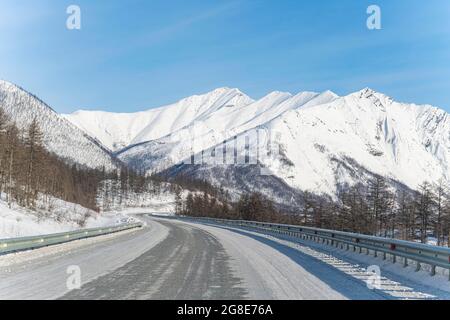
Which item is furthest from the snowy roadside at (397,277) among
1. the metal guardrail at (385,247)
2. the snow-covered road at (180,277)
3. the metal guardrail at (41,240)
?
the metal guardrail at (41,240)

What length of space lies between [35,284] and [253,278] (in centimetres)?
495

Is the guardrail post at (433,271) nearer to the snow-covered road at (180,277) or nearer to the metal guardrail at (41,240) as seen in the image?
the snow-covered road at (180,277)

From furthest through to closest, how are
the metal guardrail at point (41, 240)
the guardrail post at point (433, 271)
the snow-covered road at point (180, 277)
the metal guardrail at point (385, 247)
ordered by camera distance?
1. the metal guardrail at point (41, 240)
2. the guardrail post at point (433, 271)
3. the metal guardrail at point (385, 247)
4. the snow-covered road at point (180, 277)

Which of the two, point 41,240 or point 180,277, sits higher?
point 41,240

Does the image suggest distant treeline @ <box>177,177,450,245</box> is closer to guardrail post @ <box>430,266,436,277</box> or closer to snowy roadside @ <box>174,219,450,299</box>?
snowy roadside @ <box>174,219,450,299</box>

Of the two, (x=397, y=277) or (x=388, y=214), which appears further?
(x=388, y=214)

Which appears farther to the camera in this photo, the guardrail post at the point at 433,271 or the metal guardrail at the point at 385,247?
the guardrail post at the point at 433,271

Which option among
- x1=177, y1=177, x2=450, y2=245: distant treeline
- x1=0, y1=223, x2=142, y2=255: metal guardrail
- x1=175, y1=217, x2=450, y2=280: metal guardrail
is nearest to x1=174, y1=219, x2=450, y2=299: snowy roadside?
x1=175, y1=217, x2=450, y2=280: metal guardrail

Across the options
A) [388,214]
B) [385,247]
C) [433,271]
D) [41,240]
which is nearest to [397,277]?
[433,271]

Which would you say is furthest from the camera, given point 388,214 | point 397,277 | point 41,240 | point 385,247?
point 388,214

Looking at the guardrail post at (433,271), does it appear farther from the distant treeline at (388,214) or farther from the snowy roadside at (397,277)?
the distant treeline at (388,214)

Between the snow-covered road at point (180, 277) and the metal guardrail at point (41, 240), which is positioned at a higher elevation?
the metal guardrail at point (41, 240)

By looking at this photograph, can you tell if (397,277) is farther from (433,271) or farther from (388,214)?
(388,214)

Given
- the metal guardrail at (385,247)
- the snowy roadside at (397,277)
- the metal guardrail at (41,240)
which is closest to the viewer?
the snowy roadside at (397,277)
